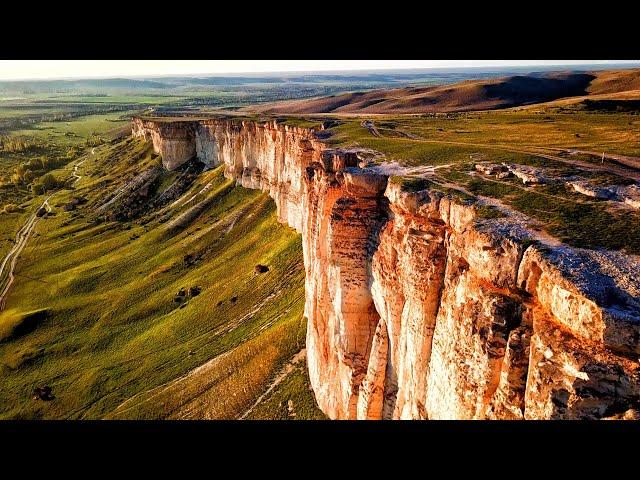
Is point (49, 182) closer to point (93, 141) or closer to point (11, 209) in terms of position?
point (11, 209)

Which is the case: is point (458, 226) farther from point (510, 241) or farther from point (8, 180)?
point (8, 180)

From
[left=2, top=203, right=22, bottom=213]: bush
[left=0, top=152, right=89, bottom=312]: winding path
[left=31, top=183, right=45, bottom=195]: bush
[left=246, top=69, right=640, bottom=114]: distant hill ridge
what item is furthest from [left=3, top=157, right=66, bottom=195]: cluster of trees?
[left=246, top=69, right=640, bottom=114]: distant hill ridge

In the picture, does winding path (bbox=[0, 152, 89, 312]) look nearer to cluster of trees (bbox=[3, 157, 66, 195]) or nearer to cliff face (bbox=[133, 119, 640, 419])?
cluster of trees (bbox=[3, 157, 66, 195])

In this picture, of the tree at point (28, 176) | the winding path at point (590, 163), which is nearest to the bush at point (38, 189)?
the tree at point (28, 176)

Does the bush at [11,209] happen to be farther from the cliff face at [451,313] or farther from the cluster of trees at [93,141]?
the cliff face at [451,313]
